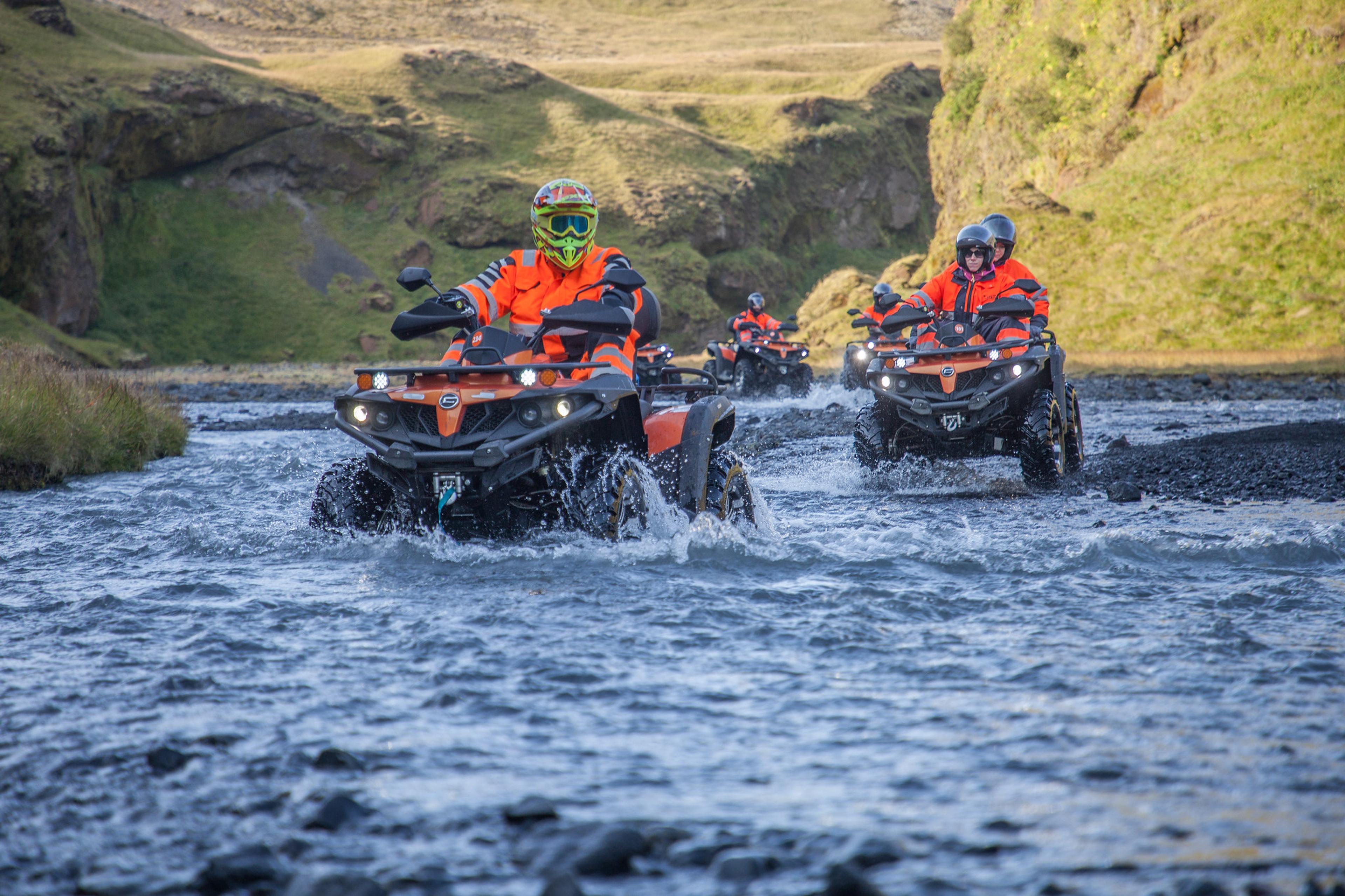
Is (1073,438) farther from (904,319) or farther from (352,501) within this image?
(352,501)

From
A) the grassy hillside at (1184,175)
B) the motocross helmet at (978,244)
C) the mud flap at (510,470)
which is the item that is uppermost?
the grassy hillside at (1184,175)

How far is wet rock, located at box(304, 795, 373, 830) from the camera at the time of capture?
10.3 ft

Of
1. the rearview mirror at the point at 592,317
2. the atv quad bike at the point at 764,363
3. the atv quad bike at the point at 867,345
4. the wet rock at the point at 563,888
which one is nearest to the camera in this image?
the wet rock at the point at 563,888

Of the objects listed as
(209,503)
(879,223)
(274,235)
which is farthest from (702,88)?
(209,503)

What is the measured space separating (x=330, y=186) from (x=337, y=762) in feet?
262

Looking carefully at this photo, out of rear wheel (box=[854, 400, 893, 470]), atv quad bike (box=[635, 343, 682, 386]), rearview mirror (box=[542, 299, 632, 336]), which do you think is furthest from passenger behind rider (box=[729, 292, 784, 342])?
rearview mirror (box=[542, 299, 632, 336])

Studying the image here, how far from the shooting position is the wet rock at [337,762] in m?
3.54

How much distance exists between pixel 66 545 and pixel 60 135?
60.9 m

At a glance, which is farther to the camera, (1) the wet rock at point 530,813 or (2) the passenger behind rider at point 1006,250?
(2) the passenger behind rider at point 1006,250

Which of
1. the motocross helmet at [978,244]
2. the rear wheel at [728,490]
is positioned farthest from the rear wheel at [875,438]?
the rear wheel at [728,490]

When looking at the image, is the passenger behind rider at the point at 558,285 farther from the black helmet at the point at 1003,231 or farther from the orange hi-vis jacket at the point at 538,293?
the black helmet at the point at 1003,231

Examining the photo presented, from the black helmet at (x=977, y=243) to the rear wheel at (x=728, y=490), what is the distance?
189 inches

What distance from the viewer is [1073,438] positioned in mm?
11109

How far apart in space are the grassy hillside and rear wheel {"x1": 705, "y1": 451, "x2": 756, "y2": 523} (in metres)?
28.8
